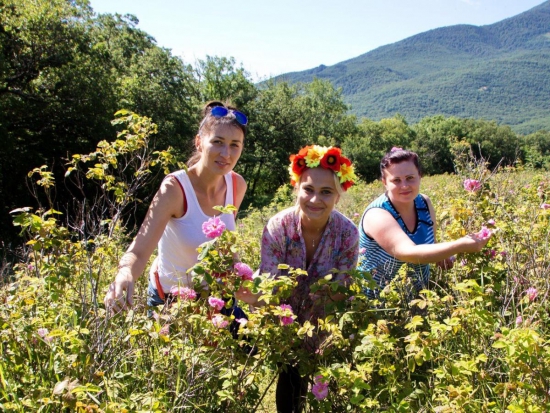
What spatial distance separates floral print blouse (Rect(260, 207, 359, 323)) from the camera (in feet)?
7.42

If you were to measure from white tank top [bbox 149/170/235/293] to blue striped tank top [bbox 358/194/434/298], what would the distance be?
903mm

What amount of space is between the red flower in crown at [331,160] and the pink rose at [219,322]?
0.94 metres

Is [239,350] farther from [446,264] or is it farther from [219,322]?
[446,264]

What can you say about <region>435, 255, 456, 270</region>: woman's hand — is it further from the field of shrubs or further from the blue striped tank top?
the field of shrubs

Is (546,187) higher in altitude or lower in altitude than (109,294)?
lower

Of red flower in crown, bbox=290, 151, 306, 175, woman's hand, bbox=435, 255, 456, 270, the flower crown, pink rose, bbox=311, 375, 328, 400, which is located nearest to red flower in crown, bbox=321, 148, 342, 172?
the flower crown

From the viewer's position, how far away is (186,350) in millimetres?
1686

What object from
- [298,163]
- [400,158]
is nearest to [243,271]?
[298,163]

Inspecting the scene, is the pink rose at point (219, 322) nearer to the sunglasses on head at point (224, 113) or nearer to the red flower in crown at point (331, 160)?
the red flower in crown at point (331, 160)

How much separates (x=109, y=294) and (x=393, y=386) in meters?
1.17

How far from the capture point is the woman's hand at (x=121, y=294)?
178 cm

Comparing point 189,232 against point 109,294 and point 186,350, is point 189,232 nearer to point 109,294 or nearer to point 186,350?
point 109,294

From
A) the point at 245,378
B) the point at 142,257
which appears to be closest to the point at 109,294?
the point at 142,257

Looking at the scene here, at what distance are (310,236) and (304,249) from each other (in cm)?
8
